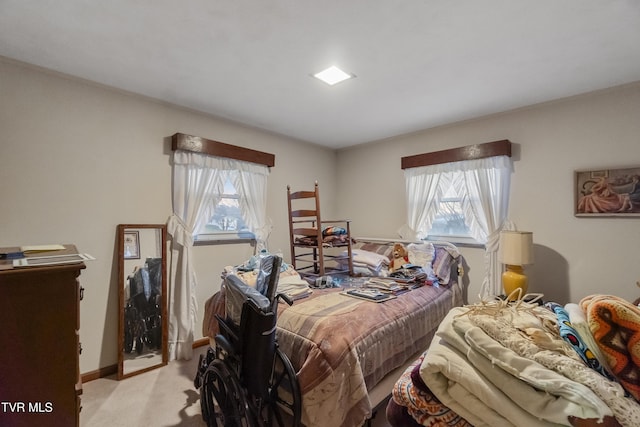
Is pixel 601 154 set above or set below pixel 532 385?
above

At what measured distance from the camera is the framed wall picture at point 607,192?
2236 mm

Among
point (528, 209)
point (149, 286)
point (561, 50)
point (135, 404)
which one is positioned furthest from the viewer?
point (528, 209)

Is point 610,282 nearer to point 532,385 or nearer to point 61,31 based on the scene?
point 532,385

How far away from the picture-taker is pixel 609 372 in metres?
Answer: 0.63

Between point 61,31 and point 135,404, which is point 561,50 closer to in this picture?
point 61,31

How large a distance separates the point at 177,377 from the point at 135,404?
39 centimetres

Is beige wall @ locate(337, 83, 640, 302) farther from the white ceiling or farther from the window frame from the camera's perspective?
the window frame

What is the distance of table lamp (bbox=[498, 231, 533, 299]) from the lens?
94.0 inches

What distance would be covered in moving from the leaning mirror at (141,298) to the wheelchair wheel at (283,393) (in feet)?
5.08

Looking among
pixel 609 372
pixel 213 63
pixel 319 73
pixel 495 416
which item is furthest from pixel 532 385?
pixel 213 63

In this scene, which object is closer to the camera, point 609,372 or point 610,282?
point 609,372

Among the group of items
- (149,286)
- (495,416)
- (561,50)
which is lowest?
(149,286)

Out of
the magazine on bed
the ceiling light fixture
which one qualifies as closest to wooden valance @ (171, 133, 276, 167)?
the ceiling light fixture

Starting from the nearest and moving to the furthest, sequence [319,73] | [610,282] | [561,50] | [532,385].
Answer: [532,385] < [561,50] < [319,73] < [610,282]
